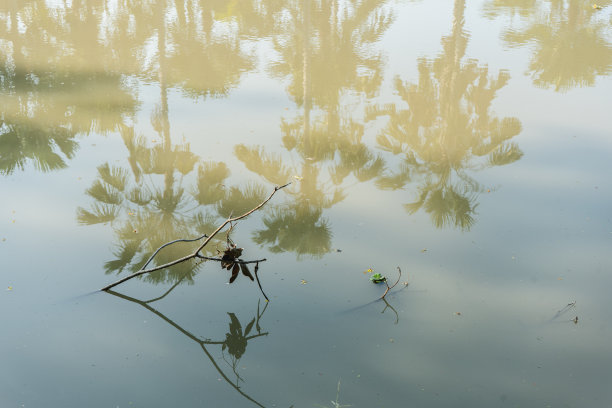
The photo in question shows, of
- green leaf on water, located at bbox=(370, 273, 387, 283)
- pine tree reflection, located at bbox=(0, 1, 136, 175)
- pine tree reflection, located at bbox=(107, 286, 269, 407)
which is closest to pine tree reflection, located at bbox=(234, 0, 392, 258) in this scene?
green leaf on water, located at bbox=(370, 273, 387, 283)

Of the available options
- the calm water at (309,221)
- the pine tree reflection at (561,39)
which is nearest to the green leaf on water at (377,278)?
the calm water at (309,221)

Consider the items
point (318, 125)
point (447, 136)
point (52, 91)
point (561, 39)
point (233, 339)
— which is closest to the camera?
point (233, 339)

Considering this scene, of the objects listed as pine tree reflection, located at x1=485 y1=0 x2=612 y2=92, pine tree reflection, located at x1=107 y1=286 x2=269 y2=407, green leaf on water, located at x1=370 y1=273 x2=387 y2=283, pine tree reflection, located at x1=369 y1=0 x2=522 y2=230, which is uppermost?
pine tree reflection, located at x1=485 y1=0 x2=612 y2=92

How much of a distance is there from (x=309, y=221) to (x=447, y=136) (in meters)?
3.18

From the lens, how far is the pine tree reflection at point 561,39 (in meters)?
11.3

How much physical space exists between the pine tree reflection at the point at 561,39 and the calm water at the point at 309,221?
120mm

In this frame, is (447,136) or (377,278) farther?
(447,136)

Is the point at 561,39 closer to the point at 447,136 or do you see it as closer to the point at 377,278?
the point at 447,136

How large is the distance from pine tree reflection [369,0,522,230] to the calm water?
0.04 meters

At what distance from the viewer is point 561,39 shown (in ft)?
44.8

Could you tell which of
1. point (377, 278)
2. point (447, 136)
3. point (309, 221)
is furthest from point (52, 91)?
point (377, 278)

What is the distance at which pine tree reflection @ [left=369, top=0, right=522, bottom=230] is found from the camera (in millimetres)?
6969

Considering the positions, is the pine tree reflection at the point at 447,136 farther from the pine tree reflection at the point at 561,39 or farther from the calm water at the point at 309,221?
the pine tree reflection at the point at 561,39

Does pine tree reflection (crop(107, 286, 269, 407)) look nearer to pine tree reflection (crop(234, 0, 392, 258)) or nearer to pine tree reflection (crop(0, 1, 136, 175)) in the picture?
pine tree reflection (crop(234, 0, 392, 258))
